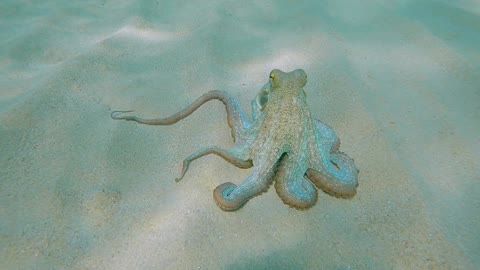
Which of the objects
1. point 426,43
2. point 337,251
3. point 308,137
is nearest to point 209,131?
point 308,137

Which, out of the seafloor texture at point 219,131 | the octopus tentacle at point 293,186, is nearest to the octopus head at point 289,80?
the octopus tentacle at point 293,186

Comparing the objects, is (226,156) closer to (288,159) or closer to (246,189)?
(246,189)

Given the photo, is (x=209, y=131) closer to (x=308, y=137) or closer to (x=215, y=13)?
(x=308, y=137)

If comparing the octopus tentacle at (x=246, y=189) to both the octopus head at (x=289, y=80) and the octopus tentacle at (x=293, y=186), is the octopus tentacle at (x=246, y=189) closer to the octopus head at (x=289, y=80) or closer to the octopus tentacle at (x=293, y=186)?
the octopus tentacle at (x=293, y=186)

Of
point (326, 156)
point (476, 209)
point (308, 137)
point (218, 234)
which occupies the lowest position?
point (218, 234)

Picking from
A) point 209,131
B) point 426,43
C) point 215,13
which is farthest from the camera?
point 215,13

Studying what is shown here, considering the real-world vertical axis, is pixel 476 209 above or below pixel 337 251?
above
